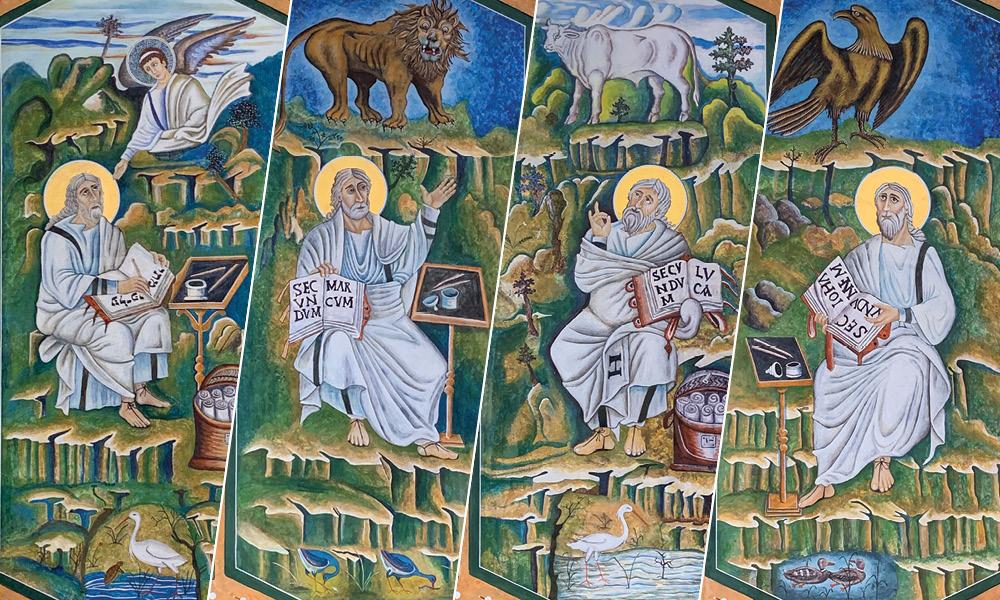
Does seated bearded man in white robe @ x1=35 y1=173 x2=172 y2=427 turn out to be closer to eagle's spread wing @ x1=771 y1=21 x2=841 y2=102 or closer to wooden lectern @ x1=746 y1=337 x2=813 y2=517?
wooden lectern @ x1=746 y1=337 x2=813 y2=517

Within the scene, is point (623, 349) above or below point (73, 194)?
below

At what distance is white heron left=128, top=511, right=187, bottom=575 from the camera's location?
324 inches

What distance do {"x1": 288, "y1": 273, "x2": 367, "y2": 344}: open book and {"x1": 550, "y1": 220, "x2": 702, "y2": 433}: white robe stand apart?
127 centimetres

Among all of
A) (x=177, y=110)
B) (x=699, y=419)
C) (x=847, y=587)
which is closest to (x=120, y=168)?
(x=177, y=110)

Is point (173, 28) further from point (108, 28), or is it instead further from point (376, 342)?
point (376, 342)

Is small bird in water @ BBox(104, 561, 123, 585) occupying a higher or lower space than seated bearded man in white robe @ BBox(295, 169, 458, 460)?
lower

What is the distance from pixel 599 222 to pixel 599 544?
6.64ft

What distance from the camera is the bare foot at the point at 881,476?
812 cm

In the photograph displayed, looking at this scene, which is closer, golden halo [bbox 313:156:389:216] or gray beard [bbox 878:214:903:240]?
gray beard [bbox 878:214:903:240]

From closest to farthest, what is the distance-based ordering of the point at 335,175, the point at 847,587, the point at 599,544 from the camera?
the point at 847,587 → the point at 599,544 → the point at 335,175

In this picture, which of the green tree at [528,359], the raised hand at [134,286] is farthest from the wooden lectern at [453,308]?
the raised hand at [134,286]

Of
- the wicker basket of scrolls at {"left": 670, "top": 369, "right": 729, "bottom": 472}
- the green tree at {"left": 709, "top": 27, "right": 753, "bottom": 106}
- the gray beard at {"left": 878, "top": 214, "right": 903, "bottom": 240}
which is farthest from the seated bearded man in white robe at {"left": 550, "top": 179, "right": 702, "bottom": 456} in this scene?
the gray beard at {"left": 878, "top": 214, "right": 903, "bottom": 240}

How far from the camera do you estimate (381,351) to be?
8.30m

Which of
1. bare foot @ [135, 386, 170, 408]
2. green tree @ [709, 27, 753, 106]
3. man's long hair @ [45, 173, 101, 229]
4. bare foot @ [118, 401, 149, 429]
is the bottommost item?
bare foot @ [118, 401, 149, 429]
